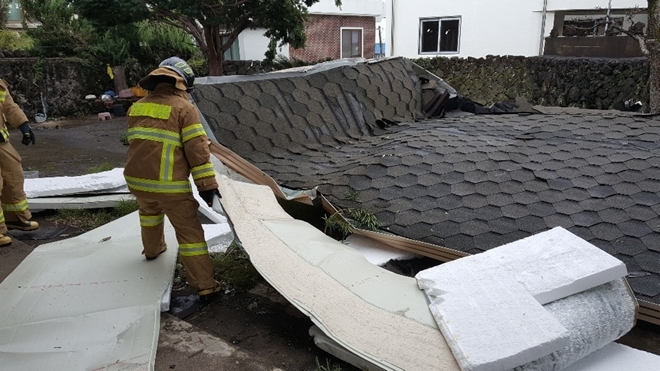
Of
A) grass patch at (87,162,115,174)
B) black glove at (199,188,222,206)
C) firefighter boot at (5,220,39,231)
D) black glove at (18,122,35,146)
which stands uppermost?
black glove at (18,122,35,146)

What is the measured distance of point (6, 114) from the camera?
413cm

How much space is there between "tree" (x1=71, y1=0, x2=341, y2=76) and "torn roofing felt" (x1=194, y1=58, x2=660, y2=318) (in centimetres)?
380

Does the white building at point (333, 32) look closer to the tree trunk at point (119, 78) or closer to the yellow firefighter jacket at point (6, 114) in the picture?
the tree trunk at point (119, 78)

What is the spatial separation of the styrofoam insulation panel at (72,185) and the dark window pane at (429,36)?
977 cm

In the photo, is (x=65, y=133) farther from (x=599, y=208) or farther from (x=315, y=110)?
(x=599, y=208)

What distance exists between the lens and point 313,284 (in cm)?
246

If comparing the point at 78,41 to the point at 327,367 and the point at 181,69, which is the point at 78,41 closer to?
the point at 181,69

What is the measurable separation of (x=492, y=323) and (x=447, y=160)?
2.05 m

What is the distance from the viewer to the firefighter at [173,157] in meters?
2.76

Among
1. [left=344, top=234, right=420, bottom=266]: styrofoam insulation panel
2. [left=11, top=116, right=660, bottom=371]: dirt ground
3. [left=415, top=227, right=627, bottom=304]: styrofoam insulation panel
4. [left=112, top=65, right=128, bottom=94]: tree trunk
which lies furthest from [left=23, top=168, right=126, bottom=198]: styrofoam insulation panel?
[left=112, top=65, right=128, bottom=94]: tree trunk

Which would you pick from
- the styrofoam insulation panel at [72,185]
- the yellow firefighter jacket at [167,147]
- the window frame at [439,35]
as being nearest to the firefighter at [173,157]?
the yellow firefighter jacket at [167,147]

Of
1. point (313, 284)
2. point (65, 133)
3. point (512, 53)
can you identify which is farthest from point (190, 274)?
point (512, 53)

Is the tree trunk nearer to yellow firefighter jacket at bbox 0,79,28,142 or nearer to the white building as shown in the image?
the white building

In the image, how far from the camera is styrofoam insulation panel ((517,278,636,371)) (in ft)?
6.26
